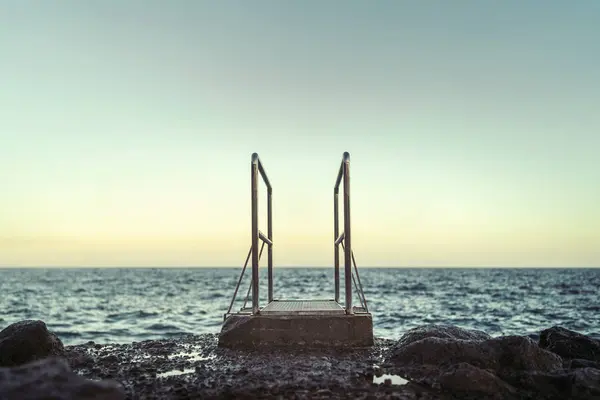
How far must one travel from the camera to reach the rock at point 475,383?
5.45 meters

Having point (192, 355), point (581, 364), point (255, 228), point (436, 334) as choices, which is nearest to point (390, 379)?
point (436, 334)

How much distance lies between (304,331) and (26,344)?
3768 mm

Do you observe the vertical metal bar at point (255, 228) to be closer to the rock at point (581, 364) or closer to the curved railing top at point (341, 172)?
the curved railing top at point (341, 172)

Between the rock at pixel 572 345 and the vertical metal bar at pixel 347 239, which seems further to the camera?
the vertical metal bar at pixel 347 239

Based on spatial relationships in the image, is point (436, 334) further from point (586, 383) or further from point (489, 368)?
point (586, 383)

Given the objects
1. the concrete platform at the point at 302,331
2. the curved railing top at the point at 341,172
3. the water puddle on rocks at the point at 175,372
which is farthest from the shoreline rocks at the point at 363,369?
the curved railing top at the point at 341,172

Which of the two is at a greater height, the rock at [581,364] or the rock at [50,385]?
the rock at [50,385]

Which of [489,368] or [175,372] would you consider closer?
[489,368]

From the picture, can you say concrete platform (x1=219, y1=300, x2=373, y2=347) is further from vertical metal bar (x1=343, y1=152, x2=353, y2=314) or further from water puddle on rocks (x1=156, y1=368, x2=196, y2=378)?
water puddle on rocks (x1=156, y1=368, x2=196, y2=378)

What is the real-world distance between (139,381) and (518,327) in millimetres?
15209

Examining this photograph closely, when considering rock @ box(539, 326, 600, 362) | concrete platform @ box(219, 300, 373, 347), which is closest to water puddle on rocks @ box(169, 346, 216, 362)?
concrete platform @ box(219, 300, 373, 347)

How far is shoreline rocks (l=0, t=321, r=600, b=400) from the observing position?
5.35m

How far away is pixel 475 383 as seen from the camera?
5.50 metres

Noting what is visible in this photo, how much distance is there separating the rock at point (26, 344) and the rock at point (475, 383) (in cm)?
511
